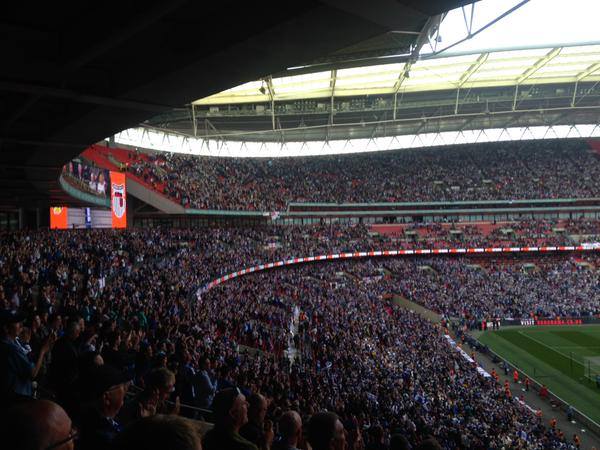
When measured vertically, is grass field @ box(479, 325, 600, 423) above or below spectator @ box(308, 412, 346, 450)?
below

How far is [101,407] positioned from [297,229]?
44.3m

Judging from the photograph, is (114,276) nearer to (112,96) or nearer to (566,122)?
(112,96)

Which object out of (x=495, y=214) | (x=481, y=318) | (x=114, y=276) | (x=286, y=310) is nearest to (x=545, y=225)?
(x=495, y=214)

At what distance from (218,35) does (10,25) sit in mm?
2135

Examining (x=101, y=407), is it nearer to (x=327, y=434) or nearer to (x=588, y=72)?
(x=327, y=434)

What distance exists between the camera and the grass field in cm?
2114

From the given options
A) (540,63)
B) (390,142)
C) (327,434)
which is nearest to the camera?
(327,434)

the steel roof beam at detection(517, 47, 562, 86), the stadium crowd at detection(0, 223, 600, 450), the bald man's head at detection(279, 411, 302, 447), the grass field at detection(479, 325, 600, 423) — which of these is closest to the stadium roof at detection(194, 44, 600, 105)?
the steel roof beam at detection(517, 47, 562, 86)

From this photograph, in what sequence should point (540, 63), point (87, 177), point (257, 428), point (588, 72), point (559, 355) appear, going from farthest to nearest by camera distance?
point (588, 72) → point (540, 63) → point (559, 355) → point (87, 177) → point (257, 428)

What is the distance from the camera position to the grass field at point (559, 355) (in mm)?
21141

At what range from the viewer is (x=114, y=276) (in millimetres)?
18875

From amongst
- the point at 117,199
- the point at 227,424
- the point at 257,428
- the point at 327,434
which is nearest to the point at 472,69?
the point at 117,199

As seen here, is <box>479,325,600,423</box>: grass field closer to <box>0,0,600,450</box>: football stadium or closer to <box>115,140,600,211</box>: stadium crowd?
<box>0,0,600,450</box>: football stadium

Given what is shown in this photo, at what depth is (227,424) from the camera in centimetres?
250
